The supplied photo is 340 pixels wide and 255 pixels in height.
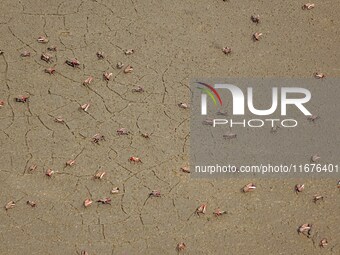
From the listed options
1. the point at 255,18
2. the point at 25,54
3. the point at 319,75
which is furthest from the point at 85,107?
the point at 319,75

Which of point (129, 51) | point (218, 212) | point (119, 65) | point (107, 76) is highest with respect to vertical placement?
point (129, 51)

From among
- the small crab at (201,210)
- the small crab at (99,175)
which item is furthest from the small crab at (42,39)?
the small crab at (201,210)

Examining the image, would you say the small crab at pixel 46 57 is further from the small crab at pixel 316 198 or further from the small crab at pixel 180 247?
the small crab at pixel 316 198

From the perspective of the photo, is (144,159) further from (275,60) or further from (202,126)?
(275,60)

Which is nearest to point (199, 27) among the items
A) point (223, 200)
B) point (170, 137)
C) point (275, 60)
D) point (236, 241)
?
point (275, 60)

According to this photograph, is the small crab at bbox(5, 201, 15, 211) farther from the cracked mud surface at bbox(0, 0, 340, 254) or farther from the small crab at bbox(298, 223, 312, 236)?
the small crab at bbox(298, 223, 312, 236)

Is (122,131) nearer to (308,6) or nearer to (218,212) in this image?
(218,212)
